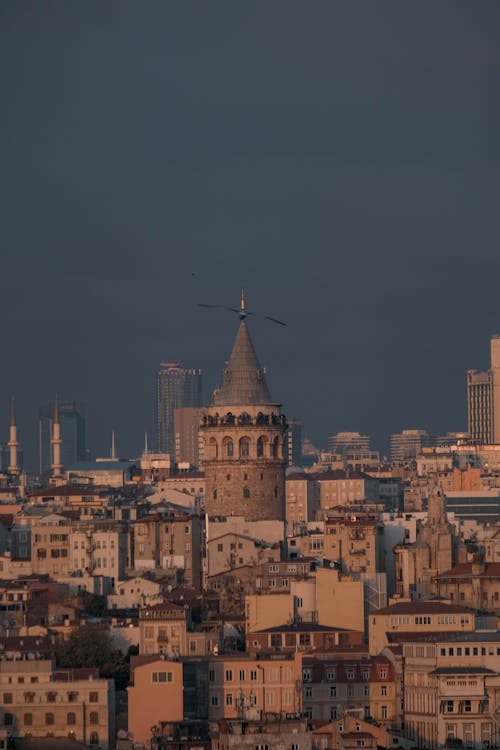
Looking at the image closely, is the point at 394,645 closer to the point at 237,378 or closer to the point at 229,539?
the point at 229,539

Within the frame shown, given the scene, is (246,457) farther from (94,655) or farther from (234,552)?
(94,655)

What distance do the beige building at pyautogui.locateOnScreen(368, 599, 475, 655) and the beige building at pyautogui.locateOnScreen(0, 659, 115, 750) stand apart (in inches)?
458

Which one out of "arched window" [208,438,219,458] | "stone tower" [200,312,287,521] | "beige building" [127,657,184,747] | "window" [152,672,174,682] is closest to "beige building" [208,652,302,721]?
"beige building" [127,657,184,747]

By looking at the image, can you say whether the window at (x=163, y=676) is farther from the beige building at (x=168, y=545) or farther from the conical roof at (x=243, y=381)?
the conical roof at (x=243, y=381)

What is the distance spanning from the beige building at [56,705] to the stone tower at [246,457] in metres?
38.0

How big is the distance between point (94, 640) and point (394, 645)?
11363 mm

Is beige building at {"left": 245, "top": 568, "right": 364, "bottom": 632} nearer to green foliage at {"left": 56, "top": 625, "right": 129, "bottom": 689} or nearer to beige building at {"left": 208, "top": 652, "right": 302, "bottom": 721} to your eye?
green foliage at {"left": 56, "top": 625, "right": 129, "bottom": 689}

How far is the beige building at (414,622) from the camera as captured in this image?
111 m

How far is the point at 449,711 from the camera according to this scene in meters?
99.2

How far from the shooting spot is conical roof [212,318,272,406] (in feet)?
465

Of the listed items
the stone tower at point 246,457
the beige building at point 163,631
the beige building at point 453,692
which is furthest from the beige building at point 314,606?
the stone tower at point 246,457

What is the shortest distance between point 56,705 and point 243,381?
42.6 m

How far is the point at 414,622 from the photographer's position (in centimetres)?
11250

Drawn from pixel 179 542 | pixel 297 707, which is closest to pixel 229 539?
pixel 179 542
